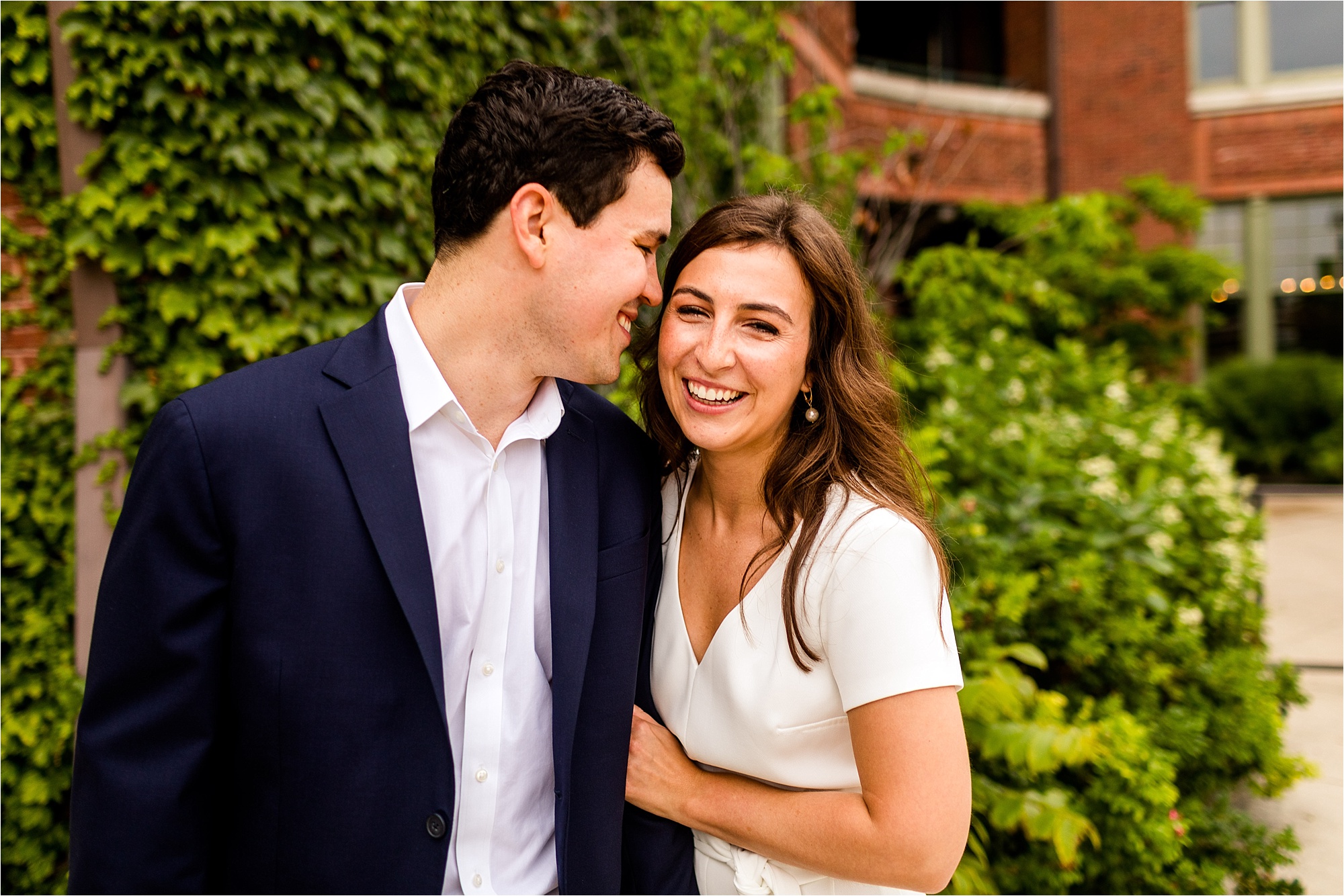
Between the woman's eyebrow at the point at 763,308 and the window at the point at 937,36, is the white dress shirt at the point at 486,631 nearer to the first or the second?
the woman's eyebrow at the point at 763,308

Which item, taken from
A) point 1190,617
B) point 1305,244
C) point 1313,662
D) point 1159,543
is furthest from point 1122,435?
point 1305,244

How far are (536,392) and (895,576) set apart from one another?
2.70 ft

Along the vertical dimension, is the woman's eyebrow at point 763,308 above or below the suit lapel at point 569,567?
above

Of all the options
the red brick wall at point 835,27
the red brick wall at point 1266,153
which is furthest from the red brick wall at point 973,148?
the red brick wall at point 1266,153

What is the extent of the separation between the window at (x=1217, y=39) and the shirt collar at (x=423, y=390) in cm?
1568

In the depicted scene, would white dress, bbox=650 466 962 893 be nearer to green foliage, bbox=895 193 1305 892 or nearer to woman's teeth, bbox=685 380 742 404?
woman's teeth, bbox=685 380 742 404

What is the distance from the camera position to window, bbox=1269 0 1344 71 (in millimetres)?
13422

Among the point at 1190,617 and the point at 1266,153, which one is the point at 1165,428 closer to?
the point at 1190,617

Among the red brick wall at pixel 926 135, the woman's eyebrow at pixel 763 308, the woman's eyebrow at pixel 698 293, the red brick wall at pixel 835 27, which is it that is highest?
the red brick wall at pixel 835 27

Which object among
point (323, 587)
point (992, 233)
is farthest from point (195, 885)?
point (992, 233)

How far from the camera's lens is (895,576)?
5.35ft

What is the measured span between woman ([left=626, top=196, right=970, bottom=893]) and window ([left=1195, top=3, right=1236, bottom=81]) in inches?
598

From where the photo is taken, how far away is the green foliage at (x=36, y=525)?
2.78m

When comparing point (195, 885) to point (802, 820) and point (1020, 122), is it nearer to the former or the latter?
point (802, 820)
